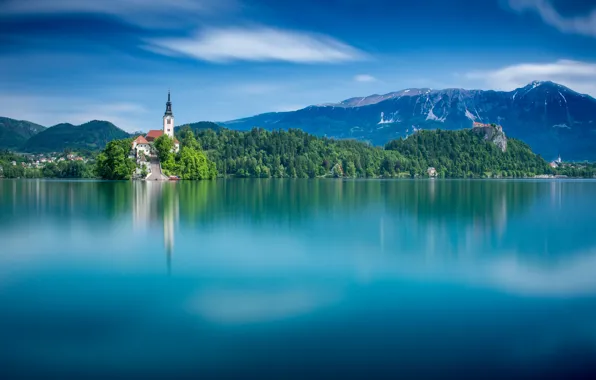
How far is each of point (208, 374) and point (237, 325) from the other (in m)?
2.73

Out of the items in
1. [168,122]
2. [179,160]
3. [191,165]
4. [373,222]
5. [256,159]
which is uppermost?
[168,122]

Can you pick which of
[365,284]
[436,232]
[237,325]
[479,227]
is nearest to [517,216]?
[479,227]

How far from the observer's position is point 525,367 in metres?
9.81

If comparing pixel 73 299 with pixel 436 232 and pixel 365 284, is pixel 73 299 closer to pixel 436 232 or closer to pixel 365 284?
pixel 365 284

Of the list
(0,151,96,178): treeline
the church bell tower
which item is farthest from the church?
(0,151,96,178): treeline

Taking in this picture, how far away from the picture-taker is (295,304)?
13891 mm

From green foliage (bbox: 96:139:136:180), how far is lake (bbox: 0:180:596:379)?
90964mm

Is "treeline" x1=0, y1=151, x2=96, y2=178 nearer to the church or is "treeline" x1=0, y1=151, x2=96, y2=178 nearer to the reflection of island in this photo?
the church

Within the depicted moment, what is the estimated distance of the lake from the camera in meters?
9.88

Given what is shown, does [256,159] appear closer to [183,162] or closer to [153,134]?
[153,134]

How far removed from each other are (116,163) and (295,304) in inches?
4358

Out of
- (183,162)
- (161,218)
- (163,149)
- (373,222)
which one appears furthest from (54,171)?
(373,222)

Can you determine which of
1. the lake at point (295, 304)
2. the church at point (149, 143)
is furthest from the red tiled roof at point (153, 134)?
the lake at point (295, 304)

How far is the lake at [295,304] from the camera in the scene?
9.88 metres
